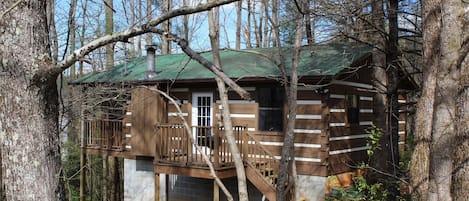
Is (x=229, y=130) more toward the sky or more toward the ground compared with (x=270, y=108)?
more toward the ground

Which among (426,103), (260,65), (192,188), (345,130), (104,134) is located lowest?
(192,188)

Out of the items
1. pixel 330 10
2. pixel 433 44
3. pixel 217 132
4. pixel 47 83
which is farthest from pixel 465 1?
pixel 217 132

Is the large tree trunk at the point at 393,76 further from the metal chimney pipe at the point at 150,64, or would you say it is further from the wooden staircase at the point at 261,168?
the metal chimney pipe at the point at 150,64

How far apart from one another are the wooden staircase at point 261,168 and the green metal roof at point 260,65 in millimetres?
1796

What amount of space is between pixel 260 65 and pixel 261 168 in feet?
9.32

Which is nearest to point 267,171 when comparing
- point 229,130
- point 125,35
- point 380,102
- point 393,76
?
point 380,102

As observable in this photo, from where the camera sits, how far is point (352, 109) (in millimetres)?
12156

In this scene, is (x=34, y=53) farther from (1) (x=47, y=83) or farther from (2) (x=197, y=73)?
(2) (x=197, y=73)

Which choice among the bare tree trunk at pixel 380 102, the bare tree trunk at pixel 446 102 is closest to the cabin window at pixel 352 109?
the bare tree trunk at pixel 380 102

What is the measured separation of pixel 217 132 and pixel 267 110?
1.78 meters

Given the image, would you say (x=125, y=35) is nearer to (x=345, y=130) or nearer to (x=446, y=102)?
(x=446, y=102)

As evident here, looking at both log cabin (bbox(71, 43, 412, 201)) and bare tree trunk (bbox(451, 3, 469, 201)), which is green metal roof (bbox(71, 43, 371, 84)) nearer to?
log cabin (bbox(71, 43, 412, 201))

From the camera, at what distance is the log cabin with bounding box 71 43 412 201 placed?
414 inches

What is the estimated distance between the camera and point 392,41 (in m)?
9.86
